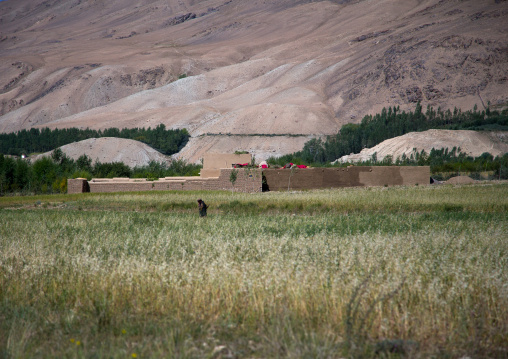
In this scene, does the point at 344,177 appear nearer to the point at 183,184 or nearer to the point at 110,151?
the point at 183,184

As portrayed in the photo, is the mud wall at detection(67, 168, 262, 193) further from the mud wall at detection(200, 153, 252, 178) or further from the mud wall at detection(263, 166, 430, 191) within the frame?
the mud wall at detection(200, 153, 252, 178)

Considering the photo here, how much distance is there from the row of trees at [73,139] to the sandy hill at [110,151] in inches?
579

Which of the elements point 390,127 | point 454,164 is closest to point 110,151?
point 390,127

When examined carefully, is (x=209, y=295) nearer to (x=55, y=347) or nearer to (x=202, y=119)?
(x=55, y=347)

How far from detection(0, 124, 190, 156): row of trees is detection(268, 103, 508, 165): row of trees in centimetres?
2746

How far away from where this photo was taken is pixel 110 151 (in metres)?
88.0

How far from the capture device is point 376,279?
26.5 feet

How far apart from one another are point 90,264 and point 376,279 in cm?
516

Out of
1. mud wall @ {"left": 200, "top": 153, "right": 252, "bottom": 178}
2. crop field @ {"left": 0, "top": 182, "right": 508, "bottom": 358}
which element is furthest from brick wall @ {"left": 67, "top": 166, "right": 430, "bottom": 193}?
crop field @ {"left": 0, "top": 182, "right": 508, "bottom": 358}

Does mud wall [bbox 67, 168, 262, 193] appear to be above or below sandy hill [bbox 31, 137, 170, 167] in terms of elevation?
below

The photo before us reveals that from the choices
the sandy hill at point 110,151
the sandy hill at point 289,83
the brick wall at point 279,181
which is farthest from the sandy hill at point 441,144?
the sandy hill at point 110,151

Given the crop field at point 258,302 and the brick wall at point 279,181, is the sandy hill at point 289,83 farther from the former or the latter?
the crop field at point 258,302

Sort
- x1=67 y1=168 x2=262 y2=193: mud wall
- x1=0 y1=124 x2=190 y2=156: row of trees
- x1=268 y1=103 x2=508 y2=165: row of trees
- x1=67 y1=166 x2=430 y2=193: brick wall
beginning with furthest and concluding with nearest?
x1=0 y1=124 x2=190 y2=156: row of trees
x1=268 y1=103 x2=508 y2=165: row of trees
x1=67 y1=166 x2=430 y2=193: brick wall
x1=67 y1=168 x2=262 y2=193: mud wall

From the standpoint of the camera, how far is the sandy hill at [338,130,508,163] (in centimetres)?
8038
